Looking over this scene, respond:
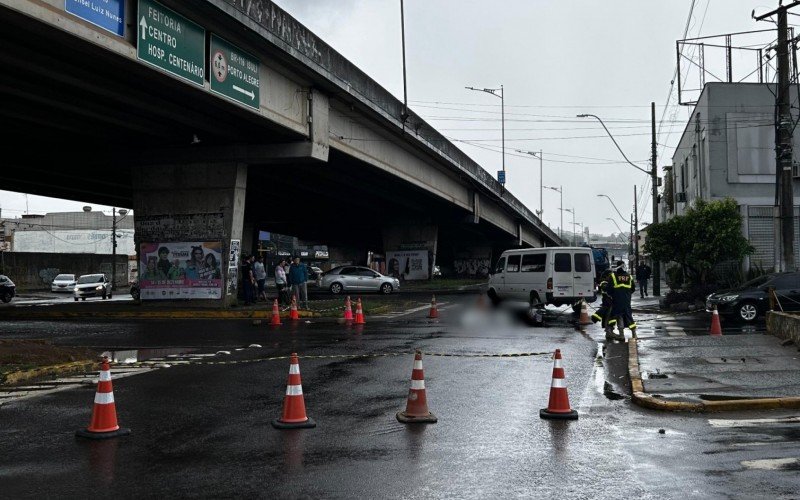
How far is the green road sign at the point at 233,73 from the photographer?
1898 centimetres

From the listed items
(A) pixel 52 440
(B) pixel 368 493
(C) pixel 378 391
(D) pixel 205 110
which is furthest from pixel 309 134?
(B) pixel 368 493

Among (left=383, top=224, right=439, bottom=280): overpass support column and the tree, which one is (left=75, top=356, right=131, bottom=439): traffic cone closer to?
the tree

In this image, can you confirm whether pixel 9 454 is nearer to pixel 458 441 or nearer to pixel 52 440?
pixel 52 440

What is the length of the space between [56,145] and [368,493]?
25343 millimetres

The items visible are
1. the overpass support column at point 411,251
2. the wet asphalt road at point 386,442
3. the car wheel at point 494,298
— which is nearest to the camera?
the wet asphalt road at point 386,442

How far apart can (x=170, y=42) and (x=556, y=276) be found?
13.5 metres

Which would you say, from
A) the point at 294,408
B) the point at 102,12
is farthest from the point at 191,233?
the point at 294,408

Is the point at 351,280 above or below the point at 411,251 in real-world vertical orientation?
below

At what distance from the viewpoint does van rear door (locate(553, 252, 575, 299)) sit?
23688mm

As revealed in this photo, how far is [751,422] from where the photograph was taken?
8.11 meters

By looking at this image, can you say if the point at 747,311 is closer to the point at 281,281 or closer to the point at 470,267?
the point at 281,281

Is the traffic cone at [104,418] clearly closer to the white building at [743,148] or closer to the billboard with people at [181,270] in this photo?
the billboard with people at [181,270]

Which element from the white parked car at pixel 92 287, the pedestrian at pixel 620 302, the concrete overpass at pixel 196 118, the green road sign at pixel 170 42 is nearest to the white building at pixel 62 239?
the white parked car at pixel 92 287

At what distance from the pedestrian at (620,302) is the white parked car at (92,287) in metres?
34.6
